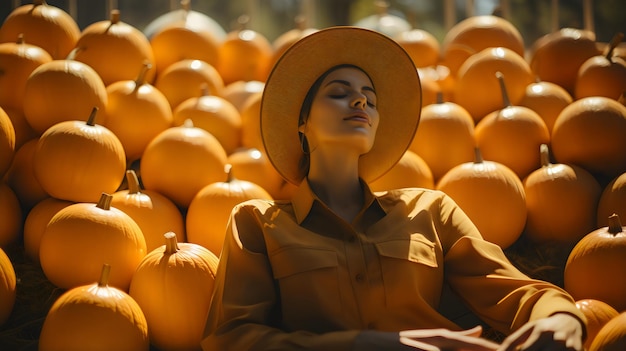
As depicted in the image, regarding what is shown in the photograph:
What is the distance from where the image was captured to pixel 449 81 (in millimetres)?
4738

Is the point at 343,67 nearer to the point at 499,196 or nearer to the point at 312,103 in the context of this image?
the point at 312,103

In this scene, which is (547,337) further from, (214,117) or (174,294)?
(214,117)

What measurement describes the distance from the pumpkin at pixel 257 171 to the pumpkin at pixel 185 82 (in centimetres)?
62

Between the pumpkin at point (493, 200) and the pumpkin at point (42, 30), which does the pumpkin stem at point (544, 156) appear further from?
the pumpkin at point (42, 30)

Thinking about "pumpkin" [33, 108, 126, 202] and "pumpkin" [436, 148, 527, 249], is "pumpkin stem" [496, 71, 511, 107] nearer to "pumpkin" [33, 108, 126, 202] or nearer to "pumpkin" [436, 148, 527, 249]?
"pumpkin" [436, 148, 527, 249]

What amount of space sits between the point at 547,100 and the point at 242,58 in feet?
6.05

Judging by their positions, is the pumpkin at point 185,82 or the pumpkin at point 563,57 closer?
the pumpkin at point 185,82

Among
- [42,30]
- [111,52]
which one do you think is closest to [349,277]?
[111,52]

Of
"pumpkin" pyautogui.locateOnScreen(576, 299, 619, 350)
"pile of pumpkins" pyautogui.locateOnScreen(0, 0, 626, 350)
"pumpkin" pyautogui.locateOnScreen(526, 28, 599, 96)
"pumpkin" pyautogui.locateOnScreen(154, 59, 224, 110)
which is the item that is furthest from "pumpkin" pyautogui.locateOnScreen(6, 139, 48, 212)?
"pumpkin" pyautogui.locateOnScreen(526, 28, 599, 96)

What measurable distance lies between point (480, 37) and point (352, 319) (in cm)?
268

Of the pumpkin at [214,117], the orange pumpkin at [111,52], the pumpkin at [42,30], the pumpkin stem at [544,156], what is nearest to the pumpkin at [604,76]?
the pumpkin stem at [544,156]

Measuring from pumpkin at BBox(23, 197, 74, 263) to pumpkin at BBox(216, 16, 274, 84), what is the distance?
164 centimetres

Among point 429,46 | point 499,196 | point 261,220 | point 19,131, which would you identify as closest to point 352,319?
point 261,220

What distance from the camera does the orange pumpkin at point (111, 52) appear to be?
14.3 ft
